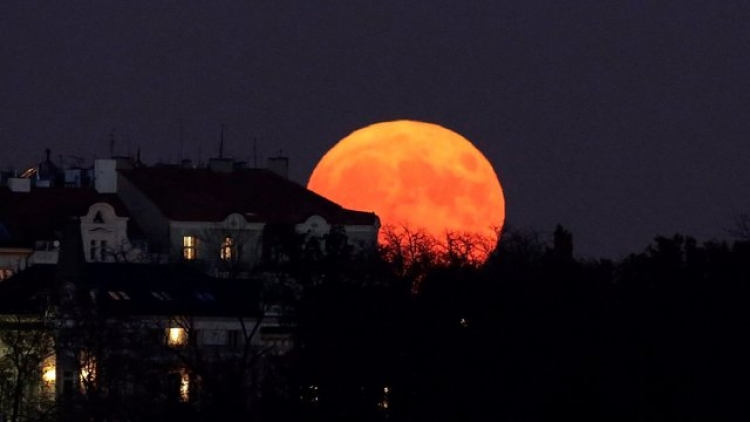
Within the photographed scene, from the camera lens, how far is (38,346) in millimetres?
118000

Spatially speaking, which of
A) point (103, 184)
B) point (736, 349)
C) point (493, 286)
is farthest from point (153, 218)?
point (736, 349)

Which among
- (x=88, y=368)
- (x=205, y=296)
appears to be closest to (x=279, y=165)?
(x=205, y=296)

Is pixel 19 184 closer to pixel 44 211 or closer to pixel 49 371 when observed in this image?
pixel 44 211

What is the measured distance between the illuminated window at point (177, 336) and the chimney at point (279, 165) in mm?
34630

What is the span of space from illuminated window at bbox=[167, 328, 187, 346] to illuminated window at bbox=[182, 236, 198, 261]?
18585mm

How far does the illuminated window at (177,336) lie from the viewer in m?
118

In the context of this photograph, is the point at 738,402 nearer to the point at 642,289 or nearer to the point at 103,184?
the point at 642,289

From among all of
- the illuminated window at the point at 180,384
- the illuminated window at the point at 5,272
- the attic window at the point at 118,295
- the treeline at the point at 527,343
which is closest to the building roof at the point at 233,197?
the illuminated window at the point at 5,272

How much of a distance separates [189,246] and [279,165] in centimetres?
1573

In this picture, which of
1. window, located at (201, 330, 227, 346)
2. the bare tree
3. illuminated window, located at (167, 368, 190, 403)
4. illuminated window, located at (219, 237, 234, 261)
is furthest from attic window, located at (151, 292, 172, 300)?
illuminated window, located at (219, 237, 234, 261)

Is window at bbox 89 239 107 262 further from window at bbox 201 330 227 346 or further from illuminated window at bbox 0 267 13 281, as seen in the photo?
window at bbox 201 330 227 346

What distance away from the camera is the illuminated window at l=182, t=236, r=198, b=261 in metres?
145

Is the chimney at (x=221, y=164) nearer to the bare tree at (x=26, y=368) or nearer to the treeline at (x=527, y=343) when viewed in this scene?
the bare tree at (x=26, y=368)

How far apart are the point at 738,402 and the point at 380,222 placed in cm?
5636
